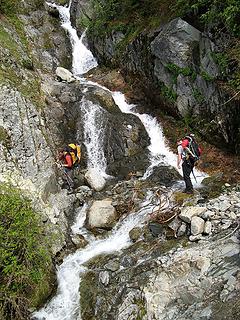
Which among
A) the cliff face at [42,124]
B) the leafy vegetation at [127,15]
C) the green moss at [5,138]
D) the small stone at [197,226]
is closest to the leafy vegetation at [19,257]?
the cliff face at [42,124]

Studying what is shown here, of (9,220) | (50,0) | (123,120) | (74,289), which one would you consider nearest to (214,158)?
(123,120)

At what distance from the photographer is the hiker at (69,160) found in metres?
13.7

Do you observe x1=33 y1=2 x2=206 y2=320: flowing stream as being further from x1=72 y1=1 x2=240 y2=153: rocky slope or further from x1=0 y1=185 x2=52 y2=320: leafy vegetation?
x1=72 y1=1 x2=240 y2=153: rocky slope

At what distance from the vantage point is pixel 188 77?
15.5 m

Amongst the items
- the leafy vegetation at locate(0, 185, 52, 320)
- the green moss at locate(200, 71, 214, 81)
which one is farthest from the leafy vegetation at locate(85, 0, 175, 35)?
the leafy vegetation at locate(0, 185, 52, 320)

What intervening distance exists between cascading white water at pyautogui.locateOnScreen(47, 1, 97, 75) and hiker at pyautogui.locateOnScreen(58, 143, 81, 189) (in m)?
8.93

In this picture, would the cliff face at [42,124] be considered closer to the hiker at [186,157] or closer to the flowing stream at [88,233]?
the flowing stream at [88,233]

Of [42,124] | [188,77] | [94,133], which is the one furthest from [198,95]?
[42,124]

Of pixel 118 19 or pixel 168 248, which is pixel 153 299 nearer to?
pixel 168 248

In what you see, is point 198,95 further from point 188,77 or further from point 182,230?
point 182,230

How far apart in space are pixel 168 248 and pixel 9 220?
4.21m

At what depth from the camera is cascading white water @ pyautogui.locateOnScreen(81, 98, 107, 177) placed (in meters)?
15.1

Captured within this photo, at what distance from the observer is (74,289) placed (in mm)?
9352

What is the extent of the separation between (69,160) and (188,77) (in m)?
6.42
